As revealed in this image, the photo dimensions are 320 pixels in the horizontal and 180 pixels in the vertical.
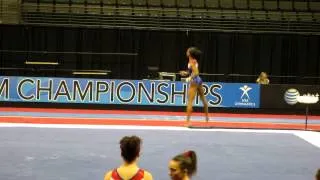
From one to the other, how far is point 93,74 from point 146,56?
2592mm

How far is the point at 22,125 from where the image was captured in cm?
1337

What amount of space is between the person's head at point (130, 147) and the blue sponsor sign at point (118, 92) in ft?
44.5

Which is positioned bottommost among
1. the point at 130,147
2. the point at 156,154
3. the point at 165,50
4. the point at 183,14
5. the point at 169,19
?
the point at 156,154

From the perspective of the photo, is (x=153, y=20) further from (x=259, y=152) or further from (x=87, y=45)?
(x=259, y=152)

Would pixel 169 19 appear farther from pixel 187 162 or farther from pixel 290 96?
pixel 187 162

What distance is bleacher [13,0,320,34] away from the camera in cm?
2353

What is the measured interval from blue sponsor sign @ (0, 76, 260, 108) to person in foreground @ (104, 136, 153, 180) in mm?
13545

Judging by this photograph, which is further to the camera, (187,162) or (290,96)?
(290,96)

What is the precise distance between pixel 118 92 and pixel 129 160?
13699 millimetres

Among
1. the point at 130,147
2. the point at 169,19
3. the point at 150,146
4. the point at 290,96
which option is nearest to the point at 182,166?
the point at 130,147

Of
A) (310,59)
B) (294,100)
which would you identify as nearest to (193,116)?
(294,100)

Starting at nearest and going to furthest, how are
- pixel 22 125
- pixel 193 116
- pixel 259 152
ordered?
1. pixel 259 152
2. pixel 22 125
3. pixel 193 116

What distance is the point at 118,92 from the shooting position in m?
18.2

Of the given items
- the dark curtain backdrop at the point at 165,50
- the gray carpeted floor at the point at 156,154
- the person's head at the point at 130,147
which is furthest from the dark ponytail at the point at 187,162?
the dark curtain backdrop at the point at 165,50
